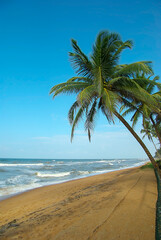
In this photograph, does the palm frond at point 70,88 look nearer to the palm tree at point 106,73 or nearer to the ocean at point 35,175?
the palm tree at point 106,73

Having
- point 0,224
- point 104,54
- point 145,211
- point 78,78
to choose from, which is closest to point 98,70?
point 104,54

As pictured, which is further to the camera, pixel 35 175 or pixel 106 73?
pixel 35 175

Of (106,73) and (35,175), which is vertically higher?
(106,73)

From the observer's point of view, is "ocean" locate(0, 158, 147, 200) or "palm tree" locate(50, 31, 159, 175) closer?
"palm tree" locate(50, 31, 159, 175)

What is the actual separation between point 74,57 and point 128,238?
23.6 ft

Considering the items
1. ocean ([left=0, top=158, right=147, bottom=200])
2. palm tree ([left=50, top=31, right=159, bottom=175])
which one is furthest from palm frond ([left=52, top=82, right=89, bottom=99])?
ocean ([left=0, top=158, right=147, bottom=200])

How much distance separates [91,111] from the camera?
27.2ft

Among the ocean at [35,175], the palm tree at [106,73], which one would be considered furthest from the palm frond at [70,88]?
the ocean at [35,175]

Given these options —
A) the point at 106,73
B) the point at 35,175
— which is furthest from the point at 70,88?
the point at 35,175

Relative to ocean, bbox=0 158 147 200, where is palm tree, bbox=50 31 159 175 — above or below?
above

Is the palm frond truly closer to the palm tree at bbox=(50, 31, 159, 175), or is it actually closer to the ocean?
the palm tree at bbox=(50, 31, 159, 175)

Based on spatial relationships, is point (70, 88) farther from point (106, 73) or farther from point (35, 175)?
point (35, 175)

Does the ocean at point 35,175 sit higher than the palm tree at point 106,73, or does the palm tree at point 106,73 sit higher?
the palm tree at point 106,73

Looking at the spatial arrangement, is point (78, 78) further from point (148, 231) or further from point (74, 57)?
point (148, 231)
